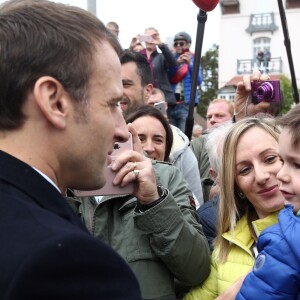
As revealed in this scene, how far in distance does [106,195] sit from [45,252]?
120 centimetres

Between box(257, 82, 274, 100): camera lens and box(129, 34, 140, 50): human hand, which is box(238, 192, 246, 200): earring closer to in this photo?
box(257, 82, 274, 100): camera lens

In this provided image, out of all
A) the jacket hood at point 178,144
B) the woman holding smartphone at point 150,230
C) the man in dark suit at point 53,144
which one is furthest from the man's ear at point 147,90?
the man in dark suit at point 53,144

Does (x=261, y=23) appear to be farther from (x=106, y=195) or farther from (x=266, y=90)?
(x=106, y=195)

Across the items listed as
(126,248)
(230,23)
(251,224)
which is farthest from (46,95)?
(230,23)

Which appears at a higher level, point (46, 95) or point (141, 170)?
point (46, 95)

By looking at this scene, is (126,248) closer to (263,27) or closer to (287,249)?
(287,249)

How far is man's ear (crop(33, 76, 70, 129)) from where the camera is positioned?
1156mm

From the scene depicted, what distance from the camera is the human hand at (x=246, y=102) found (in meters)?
3.51

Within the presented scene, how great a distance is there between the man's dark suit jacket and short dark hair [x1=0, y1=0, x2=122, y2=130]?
0.15m

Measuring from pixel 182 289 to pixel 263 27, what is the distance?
1719 inches

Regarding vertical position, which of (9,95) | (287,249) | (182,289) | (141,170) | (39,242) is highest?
(9,95)

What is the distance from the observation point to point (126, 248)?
2197mm

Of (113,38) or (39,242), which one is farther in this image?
(113,38)

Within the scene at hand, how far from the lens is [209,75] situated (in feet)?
149
